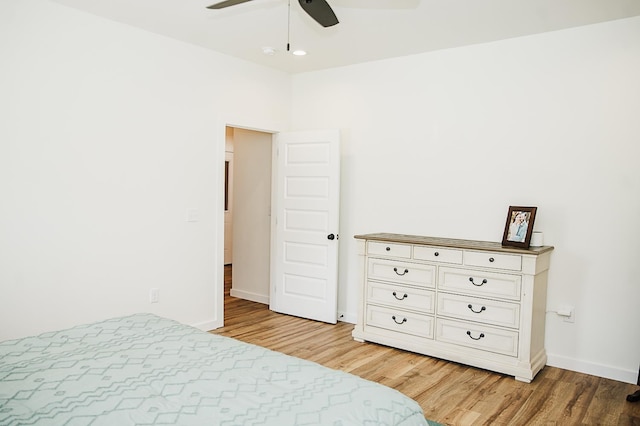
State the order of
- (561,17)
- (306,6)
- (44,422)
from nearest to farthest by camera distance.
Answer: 1. (44,422)
2. (306,6)
3. (561,17)

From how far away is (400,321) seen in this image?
13.3 feet

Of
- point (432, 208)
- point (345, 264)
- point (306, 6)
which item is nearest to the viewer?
point (306, 6)

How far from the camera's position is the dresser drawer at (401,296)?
3895 mm

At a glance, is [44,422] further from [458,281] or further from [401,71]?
[401,71]

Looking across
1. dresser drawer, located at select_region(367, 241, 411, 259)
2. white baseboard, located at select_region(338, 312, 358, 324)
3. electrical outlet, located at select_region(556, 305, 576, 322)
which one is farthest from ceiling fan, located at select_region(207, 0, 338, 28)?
white baseboard, located at select_region(338, 312, 358, 324)

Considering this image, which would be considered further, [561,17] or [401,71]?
[401,71]

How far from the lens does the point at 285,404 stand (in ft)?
5.23

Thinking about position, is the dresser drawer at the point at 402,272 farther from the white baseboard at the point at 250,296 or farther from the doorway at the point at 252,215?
the white baseboard at the point at 250,296

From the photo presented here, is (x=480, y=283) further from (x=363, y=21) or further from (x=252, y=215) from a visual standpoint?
(x=252, y=215)

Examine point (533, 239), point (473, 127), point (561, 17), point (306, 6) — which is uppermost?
point (561, 17)

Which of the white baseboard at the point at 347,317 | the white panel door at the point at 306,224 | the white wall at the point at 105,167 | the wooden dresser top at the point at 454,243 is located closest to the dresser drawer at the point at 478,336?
the wooden dresser top at the point at 454,243

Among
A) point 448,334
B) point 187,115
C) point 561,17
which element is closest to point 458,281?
point 448,334

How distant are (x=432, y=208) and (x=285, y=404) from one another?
3.09 metres

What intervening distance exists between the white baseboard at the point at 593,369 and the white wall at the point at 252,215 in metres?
3.16
